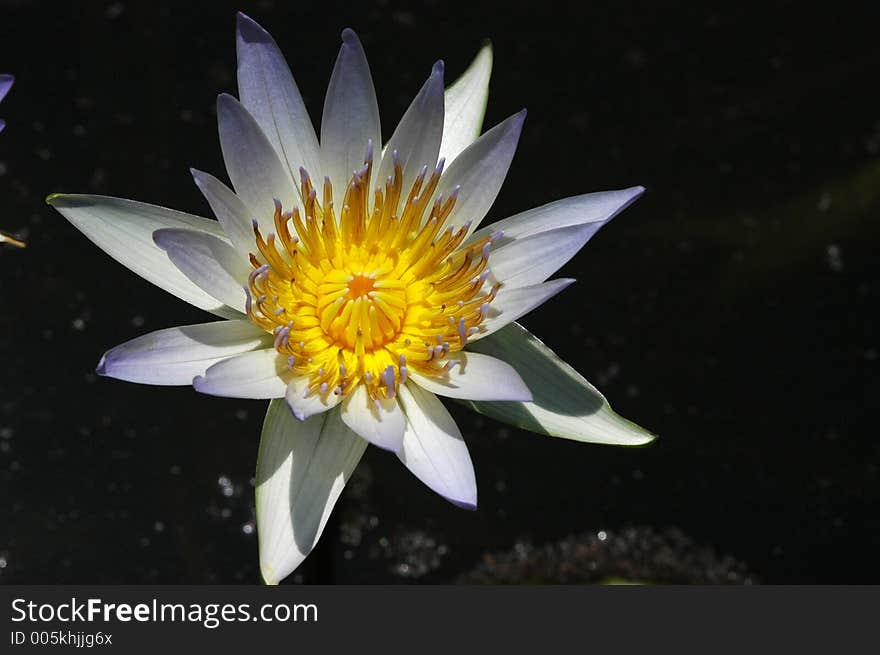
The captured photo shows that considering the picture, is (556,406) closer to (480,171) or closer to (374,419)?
(374,419)

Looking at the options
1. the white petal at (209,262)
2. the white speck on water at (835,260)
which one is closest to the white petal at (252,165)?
the white petal at (209,262)

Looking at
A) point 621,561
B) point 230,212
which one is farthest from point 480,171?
point 621,561

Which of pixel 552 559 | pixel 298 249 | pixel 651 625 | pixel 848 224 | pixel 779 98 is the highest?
pixel 779 98

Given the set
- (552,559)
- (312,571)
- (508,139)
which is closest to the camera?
(508,139)

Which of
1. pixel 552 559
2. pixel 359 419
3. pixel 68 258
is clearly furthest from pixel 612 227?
pixel 68 258

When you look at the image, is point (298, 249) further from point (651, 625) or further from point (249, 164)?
point (651, 625)

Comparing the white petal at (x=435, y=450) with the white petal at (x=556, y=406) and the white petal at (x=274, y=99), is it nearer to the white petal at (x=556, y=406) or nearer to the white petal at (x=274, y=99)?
the white petal at (x=556, y=406)

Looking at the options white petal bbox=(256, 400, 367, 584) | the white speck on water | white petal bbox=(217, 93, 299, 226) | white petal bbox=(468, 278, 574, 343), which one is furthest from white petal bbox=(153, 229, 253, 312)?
the white speck on water
